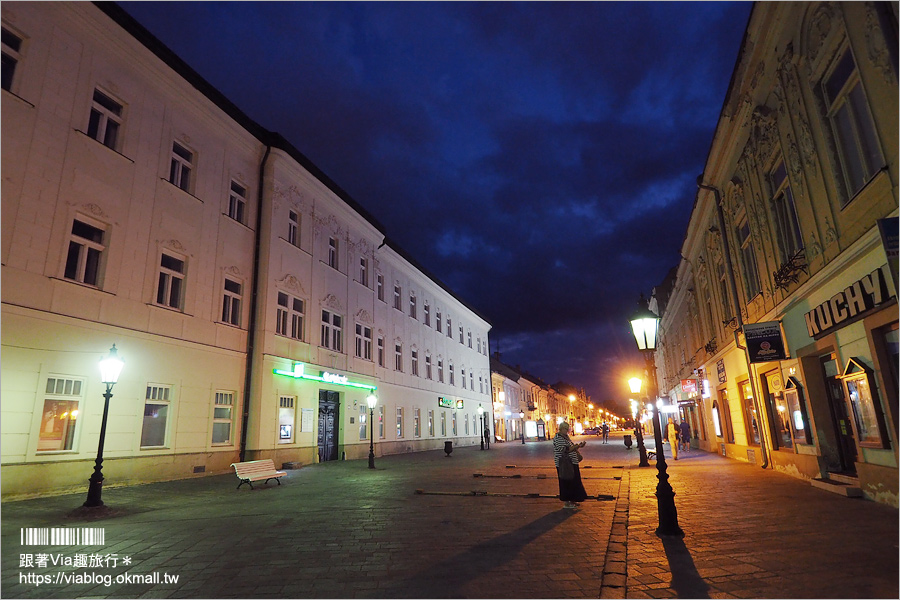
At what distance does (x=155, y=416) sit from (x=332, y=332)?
10.0m

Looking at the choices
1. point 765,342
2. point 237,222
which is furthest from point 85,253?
point 765,342

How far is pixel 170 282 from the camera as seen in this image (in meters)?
16.3

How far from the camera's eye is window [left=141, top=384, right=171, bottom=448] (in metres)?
14.9

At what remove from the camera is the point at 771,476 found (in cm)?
1341

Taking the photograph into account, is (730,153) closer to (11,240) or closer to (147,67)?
(147,67)

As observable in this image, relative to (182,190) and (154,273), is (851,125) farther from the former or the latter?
(182,190)

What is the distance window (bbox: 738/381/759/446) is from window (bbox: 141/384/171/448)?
1880 centimetres

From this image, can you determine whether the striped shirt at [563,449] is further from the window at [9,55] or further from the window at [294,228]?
the window at [294,228]

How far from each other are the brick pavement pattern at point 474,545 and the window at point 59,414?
1.33 m

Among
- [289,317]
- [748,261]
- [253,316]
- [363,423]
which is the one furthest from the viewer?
[363,423]

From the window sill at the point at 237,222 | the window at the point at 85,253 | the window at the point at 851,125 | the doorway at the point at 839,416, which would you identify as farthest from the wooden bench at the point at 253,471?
the window at the point at 851,125

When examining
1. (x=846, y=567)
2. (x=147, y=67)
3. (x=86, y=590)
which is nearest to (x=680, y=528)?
(x=846, y=567)

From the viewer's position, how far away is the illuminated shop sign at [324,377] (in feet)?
67.3

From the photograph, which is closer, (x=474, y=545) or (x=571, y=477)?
(x=474, y=545)
